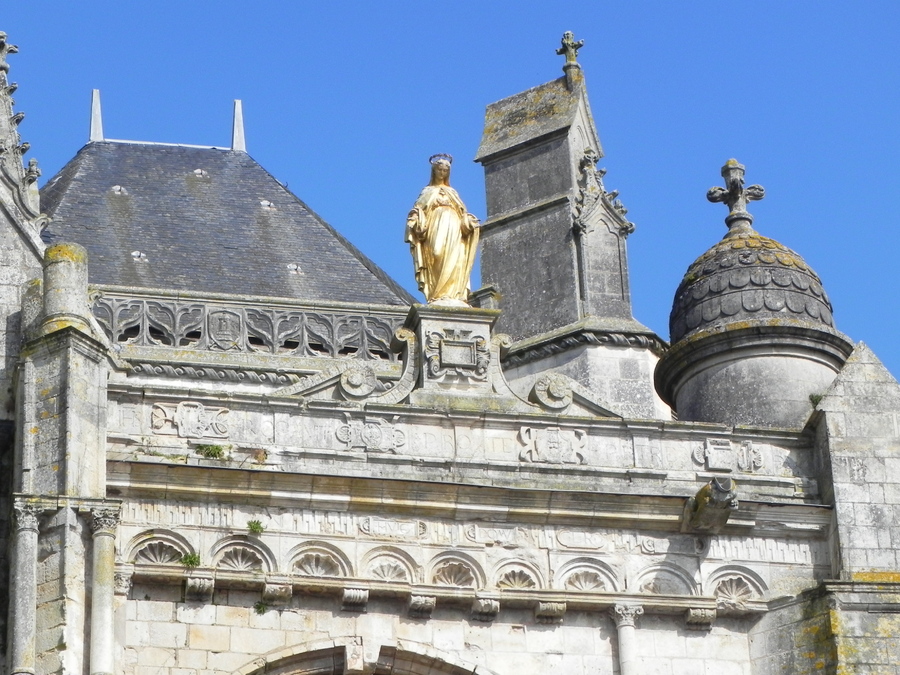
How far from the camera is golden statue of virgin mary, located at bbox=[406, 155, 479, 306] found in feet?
79.4

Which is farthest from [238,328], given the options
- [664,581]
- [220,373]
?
[664,581]

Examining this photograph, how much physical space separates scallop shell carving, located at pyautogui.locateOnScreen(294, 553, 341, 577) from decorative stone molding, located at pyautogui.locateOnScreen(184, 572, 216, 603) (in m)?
0.71

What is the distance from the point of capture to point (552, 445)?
23312mm

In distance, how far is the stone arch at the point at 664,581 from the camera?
2288cm

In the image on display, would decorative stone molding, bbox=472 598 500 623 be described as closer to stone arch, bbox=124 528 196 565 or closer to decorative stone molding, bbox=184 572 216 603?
decorative stone molding, bbox=184 572 216 603

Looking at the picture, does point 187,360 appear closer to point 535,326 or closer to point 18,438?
point 535,326

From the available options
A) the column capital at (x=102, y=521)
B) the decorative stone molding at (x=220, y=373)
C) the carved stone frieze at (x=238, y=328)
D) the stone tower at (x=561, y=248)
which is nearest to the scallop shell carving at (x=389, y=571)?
the column capital at (x=102, y=521)

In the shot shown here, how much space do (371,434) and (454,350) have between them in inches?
45.7

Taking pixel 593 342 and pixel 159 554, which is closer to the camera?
pixel 159 554

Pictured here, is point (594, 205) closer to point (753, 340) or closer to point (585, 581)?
point (753, 340)

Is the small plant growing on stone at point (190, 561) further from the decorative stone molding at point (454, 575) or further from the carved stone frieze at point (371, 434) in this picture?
the decorative stone molding at point (454, 575)

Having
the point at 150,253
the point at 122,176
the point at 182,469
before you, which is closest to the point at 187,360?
the point at 150,253

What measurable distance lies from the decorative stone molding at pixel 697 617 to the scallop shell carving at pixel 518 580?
4.14ft

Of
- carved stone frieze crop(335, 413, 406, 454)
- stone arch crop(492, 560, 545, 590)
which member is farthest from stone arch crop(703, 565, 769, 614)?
carved stone frieze crop(335, 413, 406, 454)
